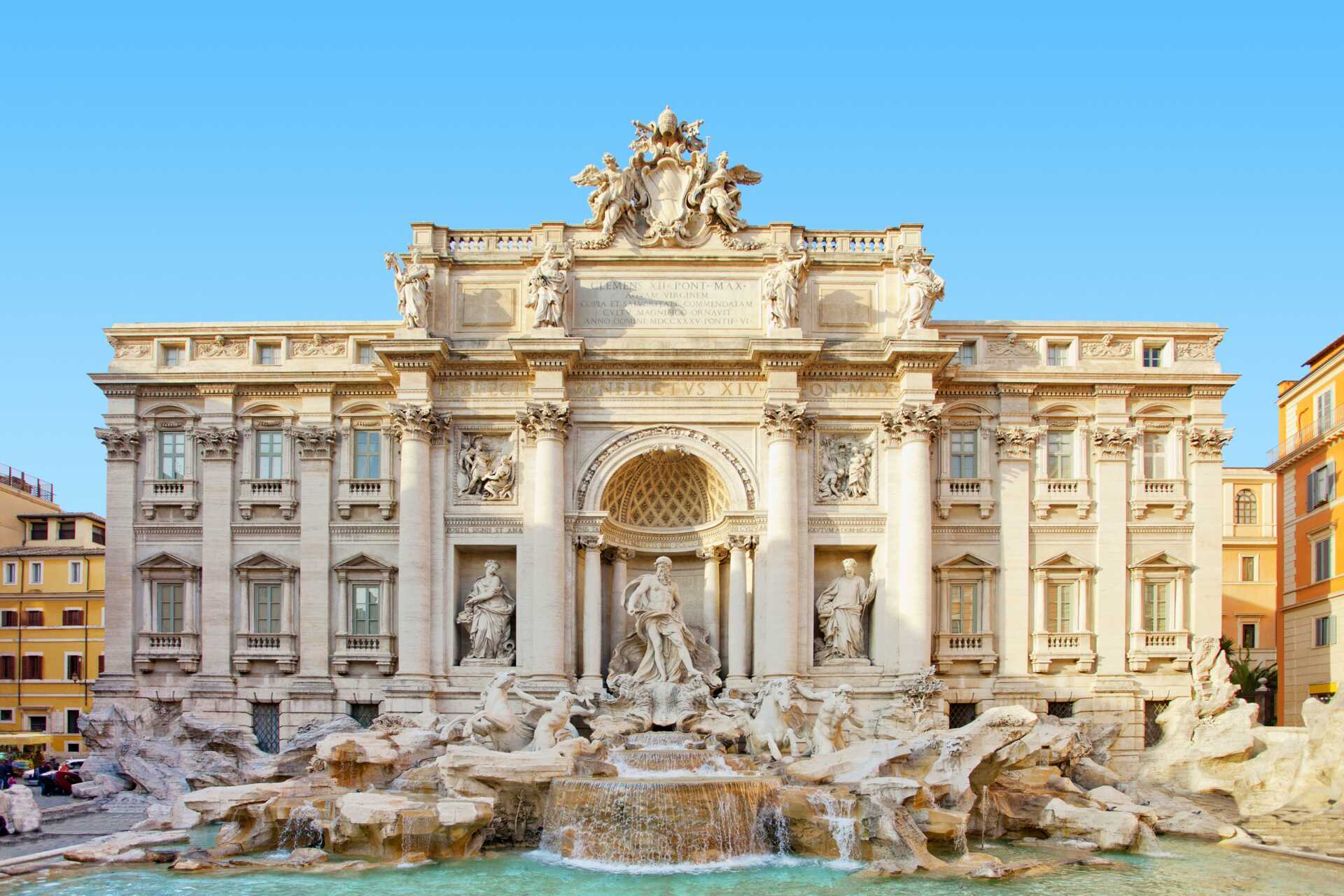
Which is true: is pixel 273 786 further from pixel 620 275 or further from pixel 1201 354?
pixel 1201 354

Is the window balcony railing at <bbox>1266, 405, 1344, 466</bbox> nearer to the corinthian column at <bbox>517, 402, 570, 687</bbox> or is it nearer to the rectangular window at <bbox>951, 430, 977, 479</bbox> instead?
the rectangular window at <bbox>951, 430, 977, 479</bbox>

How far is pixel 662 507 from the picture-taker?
31.1 meters

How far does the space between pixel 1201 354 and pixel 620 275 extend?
14.8 m

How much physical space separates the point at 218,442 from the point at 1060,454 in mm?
21264

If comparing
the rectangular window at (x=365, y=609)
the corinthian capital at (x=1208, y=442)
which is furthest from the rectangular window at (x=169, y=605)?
the corinthian capital at (x=1208, y=442)

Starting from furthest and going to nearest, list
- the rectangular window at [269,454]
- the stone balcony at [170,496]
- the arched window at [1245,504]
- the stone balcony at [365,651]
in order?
the arched window at [1245,504], the rectangular window at [269,454], the stone balcony at [170,496], the stone balcony at [365,651]

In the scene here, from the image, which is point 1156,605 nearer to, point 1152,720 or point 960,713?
point 1152,720

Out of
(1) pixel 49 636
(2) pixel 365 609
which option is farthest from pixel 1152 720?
(1) pixel 49 636

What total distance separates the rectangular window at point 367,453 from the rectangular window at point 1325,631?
85.5ft

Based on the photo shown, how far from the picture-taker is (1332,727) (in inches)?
942

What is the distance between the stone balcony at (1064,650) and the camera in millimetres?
29438

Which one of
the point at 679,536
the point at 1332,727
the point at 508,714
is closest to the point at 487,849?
the point at 508,714

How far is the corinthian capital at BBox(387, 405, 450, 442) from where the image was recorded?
2875 cm

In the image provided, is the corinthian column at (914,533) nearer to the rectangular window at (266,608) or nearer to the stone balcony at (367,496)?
the stone balcony at (367,496)
